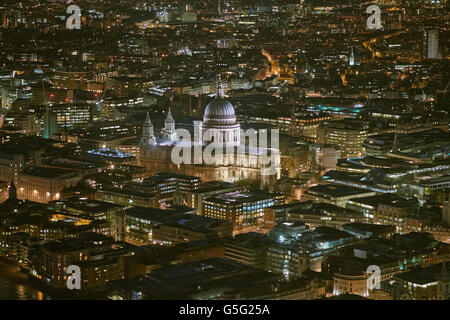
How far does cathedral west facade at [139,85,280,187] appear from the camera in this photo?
31.6 m

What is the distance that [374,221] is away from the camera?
84.5 ft

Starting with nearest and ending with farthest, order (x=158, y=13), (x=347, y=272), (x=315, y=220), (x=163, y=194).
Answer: (x=347, y=272) < (x=315, y=220) < (x=163, y=194) < (x=158, y=13)

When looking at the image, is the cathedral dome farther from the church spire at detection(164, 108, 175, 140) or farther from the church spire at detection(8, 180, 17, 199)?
the church spire at detection(8, 180, 17, 199)

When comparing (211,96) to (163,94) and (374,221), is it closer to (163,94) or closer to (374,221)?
(163,94)

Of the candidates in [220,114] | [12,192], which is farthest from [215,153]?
[12,192]

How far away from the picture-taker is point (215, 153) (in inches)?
1278

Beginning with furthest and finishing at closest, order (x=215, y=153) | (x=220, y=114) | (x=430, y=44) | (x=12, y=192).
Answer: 1. (x=430, y=44)
2. (x=220, y=114)
3. (x=215, y=153)
4. (x=12, y=192)

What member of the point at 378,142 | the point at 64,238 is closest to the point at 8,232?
the point at 64,238

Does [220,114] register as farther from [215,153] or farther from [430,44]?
[430,44]

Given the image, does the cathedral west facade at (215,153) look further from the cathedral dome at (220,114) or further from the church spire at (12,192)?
the church spire at (12,192)

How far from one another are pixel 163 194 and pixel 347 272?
9003 mm

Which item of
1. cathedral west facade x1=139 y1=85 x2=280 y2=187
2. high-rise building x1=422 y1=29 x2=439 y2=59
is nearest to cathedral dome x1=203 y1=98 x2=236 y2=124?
cathedral west facade x1=139 y1=85 x2=280 y2=187

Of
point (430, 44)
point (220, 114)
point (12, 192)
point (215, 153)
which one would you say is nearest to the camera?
point (12, 192)
